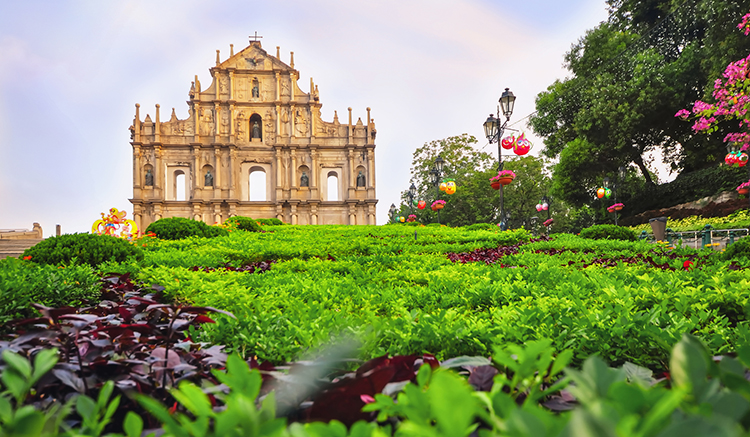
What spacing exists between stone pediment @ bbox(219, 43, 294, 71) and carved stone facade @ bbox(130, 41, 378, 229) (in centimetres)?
9

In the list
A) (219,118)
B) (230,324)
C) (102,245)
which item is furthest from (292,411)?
(219,118)

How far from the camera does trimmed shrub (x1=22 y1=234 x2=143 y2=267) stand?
5.09 meters

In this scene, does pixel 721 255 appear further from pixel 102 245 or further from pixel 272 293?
pixel 102 245

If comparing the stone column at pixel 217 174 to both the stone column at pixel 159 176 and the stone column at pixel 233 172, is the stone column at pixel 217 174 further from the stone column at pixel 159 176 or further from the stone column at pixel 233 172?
the stone column at pixel 159 176

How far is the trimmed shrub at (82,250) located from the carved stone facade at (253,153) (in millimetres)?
32090

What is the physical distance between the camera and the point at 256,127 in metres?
39.8

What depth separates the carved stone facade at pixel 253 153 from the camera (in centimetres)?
3719

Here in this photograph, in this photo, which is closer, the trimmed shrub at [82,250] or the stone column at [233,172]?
the trimmed shrub at [82,250]

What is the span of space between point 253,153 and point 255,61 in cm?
873

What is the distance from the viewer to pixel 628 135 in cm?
2380

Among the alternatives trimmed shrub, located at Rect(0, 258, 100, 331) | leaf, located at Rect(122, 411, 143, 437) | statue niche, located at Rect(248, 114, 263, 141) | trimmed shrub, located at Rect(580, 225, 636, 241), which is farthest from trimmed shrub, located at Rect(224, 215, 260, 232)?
statue niche, located at Rect(248, 114, 263, 141)

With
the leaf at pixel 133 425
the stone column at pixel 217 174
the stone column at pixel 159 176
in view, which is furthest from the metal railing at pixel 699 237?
the stone column at pixel 159 176

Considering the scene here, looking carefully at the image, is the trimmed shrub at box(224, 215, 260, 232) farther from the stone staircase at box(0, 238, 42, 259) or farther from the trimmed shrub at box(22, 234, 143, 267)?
the trimmed shrub at box(22, 234, 143, 267)

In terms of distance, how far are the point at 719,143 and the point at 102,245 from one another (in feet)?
92.9
